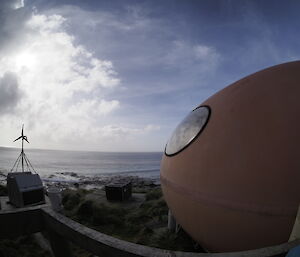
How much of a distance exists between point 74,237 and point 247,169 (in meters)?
2.76

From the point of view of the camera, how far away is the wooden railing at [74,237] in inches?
72.7

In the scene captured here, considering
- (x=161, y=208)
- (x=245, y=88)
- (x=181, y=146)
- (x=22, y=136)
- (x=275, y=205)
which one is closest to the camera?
(x=275, y=205)

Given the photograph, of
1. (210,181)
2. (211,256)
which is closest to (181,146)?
(210,181)

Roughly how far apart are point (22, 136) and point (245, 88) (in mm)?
21242

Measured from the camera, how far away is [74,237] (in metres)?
2.35

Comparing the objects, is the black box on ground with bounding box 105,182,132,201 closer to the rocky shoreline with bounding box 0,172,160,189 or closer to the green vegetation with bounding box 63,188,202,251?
the green vegetation with bounding box 63,188,202,251

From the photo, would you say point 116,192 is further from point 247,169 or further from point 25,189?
point 247,169

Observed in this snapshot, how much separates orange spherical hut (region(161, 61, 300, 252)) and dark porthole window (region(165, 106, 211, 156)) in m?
0.11

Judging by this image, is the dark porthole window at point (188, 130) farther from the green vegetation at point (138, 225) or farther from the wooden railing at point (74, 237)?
the green vegetation at point (138, 225)

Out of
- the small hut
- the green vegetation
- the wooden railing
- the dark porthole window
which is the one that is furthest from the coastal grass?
the dark porthole window

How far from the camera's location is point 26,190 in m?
10.5

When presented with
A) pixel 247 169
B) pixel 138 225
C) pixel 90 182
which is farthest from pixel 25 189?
pixel 90 182

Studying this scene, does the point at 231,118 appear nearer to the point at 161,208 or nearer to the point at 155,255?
the point at 155,255

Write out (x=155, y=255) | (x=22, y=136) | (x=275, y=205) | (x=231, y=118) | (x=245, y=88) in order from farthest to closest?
(x=22, y=136), (x=245, y=88), (x=231, y=118), (x=275, y=205), (x=155, y=255)
